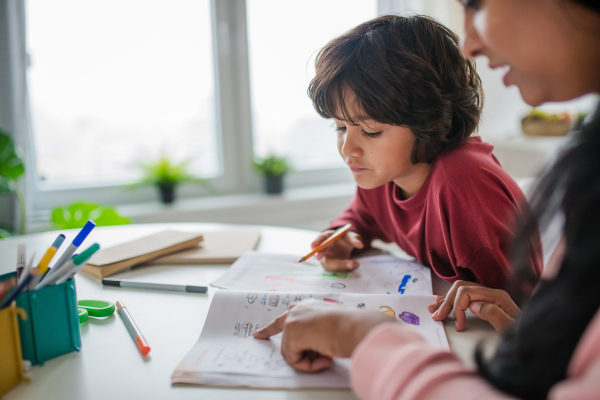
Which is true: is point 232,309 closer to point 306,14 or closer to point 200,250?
point 200,250

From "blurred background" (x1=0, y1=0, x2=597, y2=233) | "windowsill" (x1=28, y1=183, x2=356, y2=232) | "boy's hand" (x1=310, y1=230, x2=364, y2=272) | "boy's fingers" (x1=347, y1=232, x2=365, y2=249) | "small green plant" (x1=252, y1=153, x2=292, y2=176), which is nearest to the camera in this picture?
"boy's hand" (x1=310, y1=230, x2=364, y2=272)

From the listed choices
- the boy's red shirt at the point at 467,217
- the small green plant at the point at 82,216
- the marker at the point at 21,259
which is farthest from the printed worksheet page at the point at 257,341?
the small green plant at the point at 82,216

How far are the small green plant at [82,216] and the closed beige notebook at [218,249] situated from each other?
656 millimetres

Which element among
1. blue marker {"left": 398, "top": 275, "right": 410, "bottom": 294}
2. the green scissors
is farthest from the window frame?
blue marker {"left": 398, "top": 275, "right": 410, "bottom": 294}

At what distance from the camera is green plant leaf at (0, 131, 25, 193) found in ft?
4.91

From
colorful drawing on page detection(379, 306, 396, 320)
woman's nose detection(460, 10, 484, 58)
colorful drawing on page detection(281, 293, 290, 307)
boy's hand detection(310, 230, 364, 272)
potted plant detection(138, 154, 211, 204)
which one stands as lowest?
colorful drawing on page detection(379, 306, 396, 320)

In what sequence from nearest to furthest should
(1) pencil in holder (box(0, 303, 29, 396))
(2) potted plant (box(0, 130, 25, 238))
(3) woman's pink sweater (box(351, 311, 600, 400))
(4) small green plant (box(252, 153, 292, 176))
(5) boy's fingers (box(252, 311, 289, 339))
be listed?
(3) woman's pink sweater (box(351, 311, 600, 400)) < (1) pencil in holder (box(0, 303, 29, 396)) < (5) boy's fingers (box(252, 311, 289, 339)) < (2) potted plant (box(0, 130, 25, 238)) < (4) small green plant (box(252, 153, 292, 176))

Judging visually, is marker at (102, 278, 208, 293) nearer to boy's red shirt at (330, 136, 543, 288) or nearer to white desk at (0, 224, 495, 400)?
white desk at (0, 224, 495, 400)

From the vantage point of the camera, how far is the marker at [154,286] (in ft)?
2.38

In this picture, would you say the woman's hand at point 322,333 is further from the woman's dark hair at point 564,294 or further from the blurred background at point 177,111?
the blurred background at point 177,111

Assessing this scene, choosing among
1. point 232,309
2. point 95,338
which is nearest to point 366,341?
point 232,309

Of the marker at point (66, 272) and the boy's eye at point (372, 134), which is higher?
the boy's eye at point (372, 134)

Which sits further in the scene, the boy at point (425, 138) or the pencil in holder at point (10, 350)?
the boy at point (425, 138)

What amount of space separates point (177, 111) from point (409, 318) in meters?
1.67
